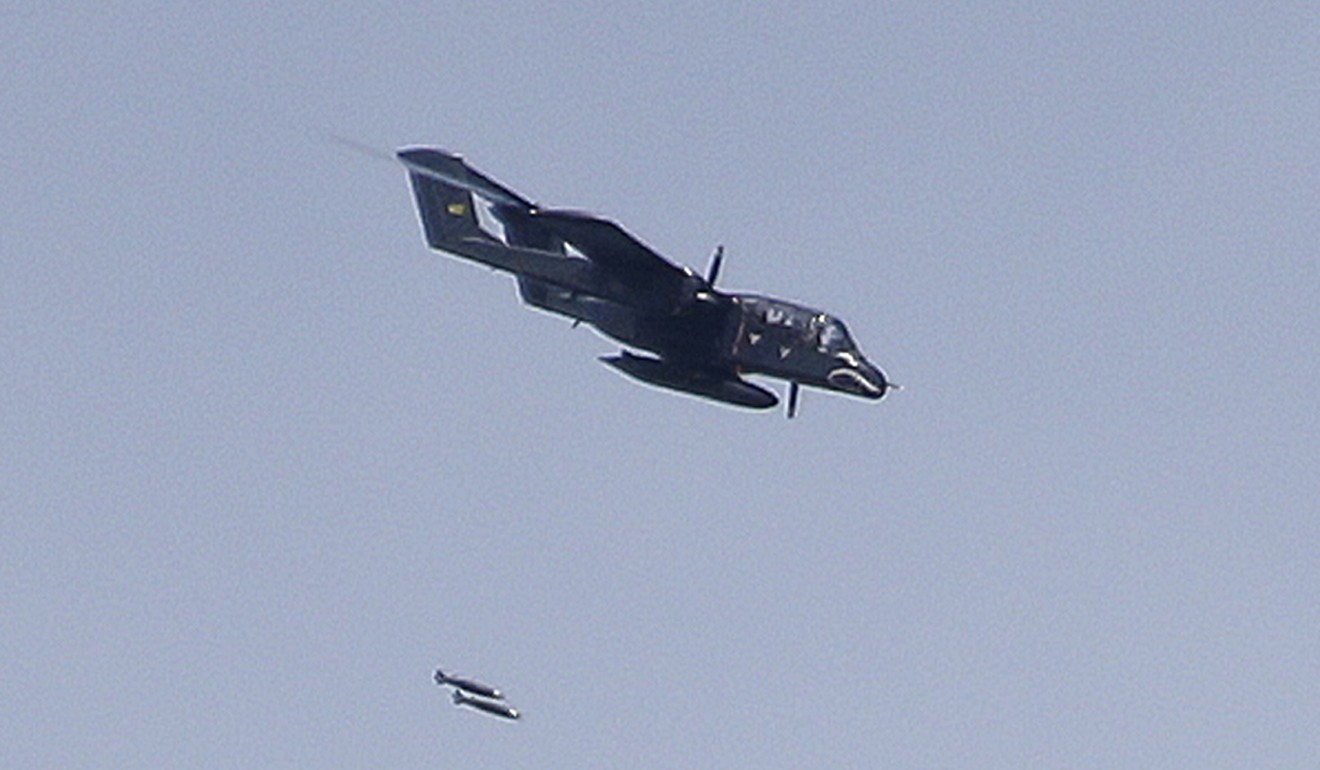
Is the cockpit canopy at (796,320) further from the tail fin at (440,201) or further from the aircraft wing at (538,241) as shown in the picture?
the tail fin at (440,201)

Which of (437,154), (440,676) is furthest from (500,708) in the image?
(437,154)

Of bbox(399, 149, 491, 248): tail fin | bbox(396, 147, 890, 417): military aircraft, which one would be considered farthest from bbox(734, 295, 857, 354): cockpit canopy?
bbox(399, 149, 491, 248): tail fin

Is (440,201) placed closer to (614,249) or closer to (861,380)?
(614,249)

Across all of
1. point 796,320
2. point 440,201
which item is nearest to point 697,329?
point 796,320

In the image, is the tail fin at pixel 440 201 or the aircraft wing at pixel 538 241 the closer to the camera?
the aircraft wing at pixel 538 241

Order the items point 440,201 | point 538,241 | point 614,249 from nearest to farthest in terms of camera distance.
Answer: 1. point 614,249
2. point 538,241
3. point 440,201

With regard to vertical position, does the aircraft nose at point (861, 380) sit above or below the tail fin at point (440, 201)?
below

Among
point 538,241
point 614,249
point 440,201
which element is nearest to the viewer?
point 614,249

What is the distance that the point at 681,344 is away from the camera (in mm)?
110062

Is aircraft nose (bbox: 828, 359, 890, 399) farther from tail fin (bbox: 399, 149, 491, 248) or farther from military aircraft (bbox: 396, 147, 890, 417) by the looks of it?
tail fin (bbox: 399, 149, 491, 248)

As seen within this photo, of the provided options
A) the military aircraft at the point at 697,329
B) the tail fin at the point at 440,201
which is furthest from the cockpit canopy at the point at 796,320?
the tail fin at the point at 440,201

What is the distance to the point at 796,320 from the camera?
109875 mm

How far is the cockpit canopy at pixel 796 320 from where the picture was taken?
360 feet

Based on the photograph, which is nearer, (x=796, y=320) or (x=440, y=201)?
(x=796, y=320)
